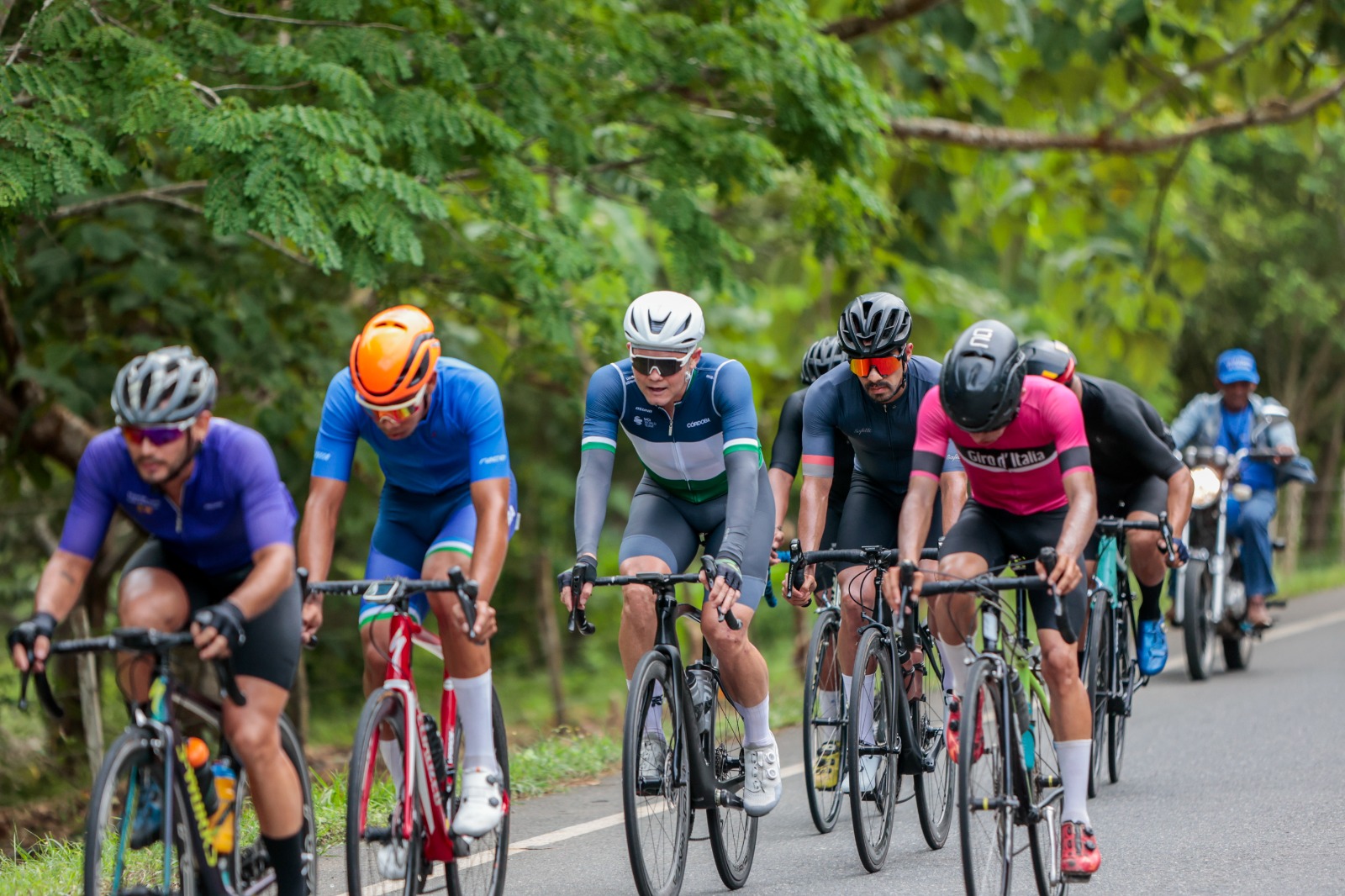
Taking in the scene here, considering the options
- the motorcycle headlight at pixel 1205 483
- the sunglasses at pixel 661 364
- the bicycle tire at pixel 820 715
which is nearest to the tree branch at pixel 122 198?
the sunglasses at pixel 661 364

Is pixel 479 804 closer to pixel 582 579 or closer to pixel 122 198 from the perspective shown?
pixel 582 579

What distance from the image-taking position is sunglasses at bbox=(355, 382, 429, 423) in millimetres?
5129

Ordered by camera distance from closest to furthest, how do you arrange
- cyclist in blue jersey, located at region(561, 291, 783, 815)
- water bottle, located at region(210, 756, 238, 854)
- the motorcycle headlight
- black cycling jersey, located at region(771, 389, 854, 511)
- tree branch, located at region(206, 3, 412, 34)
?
water bottle, located at region(210, 756, 238, 854) < cyclist in blue jersey, located at region(561, 291, 783, 815) < black cycling jersey, located at region(771, 389, 854, 511) < tree branch, located at region(206, 3, 412, 34) < the motorcycle headlight

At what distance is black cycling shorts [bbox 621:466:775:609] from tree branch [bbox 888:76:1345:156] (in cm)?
676

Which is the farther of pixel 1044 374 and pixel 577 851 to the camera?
pixel 1044 374

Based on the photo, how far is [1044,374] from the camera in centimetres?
729

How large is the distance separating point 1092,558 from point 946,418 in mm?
2447

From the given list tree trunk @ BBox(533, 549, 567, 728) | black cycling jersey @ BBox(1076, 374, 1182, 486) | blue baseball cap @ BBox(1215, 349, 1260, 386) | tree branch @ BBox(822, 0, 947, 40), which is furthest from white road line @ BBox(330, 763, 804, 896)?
tree trunk @ BBox(533, 549, 567, 728)

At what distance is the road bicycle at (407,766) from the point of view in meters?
4.79

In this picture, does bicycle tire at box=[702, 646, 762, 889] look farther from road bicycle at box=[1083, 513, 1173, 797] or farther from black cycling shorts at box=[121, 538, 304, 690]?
road bicycle at box=[1083, 513, 1173, 797]

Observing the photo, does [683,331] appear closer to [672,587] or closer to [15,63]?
[672,587]

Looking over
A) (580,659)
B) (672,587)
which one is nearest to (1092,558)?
(672,587)

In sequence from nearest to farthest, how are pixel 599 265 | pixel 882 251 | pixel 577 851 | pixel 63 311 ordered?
pixel 577 851 < pixel 599 265 < pixel 63 311 < pixel 882 251

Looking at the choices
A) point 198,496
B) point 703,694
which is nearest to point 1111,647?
point 703,694
